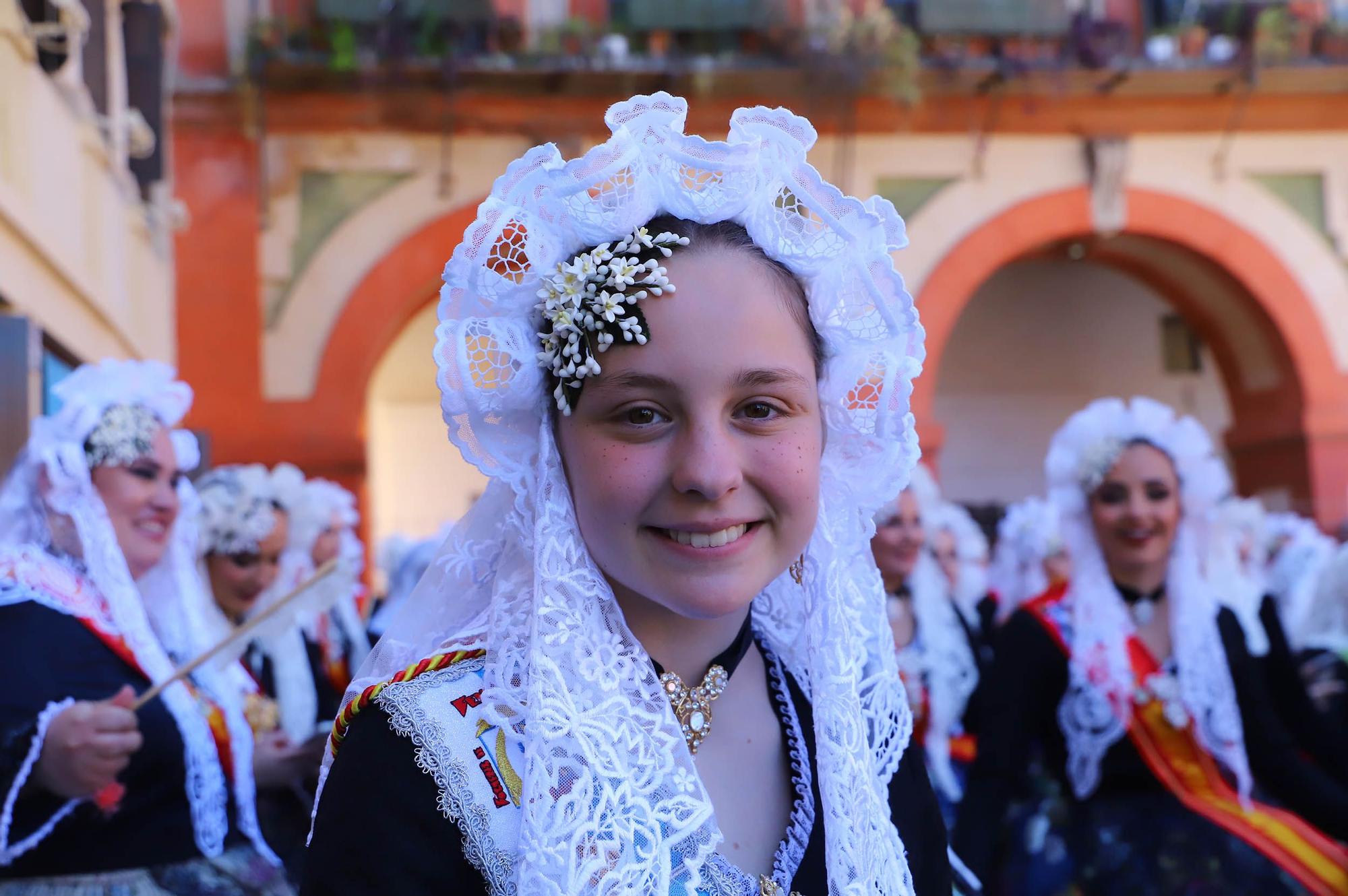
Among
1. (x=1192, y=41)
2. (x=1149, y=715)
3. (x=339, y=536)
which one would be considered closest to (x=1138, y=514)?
(x=1149, y=715)

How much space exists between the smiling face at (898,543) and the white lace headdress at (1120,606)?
76 centimetres

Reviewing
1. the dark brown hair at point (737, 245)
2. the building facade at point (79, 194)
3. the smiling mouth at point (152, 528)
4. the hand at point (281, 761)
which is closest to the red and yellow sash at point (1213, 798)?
the hand at point (281, 761)

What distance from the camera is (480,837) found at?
4.98ft

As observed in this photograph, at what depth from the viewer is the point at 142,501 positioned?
366 centimetres

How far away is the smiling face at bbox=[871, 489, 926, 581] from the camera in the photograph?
5.34 meters

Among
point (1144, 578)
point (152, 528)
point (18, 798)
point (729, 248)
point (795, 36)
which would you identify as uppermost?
point (795, 36)

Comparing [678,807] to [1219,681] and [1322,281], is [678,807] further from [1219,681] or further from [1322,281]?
[1322,281]

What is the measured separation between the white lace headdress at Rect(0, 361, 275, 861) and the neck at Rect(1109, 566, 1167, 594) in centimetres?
271

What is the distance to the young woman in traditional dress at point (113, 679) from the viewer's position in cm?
296

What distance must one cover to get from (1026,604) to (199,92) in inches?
329

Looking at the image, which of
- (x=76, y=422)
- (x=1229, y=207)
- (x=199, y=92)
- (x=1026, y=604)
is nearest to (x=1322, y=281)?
(x=1229, y=207)

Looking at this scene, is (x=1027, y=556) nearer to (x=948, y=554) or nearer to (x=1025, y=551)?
(x=1025, y=551)

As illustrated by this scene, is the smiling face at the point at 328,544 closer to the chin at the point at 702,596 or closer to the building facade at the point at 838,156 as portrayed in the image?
the building facade at the point at 838,156

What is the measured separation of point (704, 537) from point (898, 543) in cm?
381
